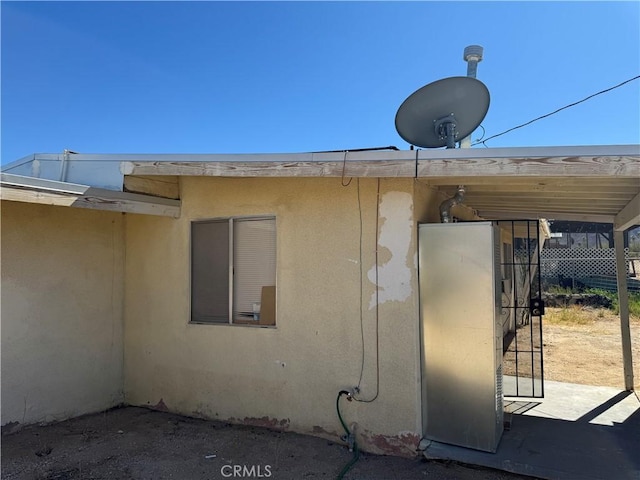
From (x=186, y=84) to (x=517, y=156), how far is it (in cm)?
757

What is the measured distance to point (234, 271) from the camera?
207 inches

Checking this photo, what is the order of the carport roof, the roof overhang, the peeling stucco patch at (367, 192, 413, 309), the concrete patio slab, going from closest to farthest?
1. the carport roof
2. the concrete patio slab
3. the roof overhang
4. the peeling stucco patch at (367, 192, 413, 309)

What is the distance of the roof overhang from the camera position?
4.02 m

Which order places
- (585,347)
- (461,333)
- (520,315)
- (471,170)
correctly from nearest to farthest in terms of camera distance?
(471,170) → (461,333) → (585,347) → (520,315)

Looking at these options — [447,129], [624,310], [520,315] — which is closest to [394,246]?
[447,129]

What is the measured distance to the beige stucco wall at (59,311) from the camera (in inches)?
193

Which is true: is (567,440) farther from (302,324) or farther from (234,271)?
(234,271)

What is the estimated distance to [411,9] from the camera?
6.82 meters

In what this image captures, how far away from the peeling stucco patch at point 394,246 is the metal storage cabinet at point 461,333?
0.66 ft

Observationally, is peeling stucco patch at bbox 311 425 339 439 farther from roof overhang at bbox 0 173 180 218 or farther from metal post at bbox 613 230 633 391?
metal post at bbox 613 230 633 391

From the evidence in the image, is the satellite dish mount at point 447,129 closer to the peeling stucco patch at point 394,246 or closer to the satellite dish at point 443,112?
the satellite dish at point 443,112

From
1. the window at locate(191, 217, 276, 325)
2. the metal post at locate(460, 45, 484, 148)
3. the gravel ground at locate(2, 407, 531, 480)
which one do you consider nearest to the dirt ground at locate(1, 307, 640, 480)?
the gravel ground at locate(2, 407, 531, 480)

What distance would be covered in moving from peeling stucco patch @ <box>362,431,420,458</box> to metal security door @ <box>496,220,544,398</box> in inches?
66.1

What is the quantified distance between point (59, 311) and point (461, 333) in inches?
184
